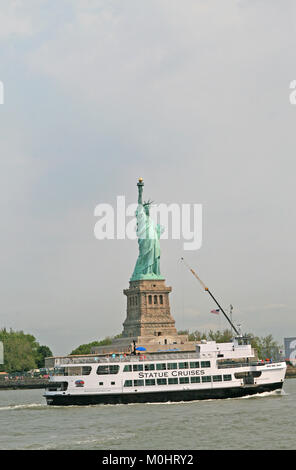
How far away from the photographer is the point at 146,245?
462 ft

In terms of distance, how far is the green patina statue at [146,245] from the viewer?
5492 inches

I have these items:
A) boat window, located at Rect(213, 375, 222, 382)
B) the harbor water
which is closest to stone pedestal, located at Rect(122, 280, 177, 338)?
boat window, located at Rect(213, 375, 222, 382)

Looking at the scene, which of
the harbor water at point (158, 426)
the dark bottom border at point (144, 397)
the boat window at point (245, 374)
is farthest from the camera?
the boat window at point (245, 374)

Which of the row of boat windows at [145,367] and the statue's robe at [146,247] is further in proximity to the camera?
the statue's robe at [146,247]

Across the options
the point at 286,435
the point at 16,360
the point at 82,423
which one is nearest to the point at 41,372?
the point at 16,360

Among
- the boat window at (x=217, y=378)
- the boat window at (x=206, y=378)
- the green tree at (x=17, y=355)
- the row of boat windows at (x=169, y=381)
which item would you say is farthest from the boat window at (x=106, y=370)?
the green tree at (x=17, y=355)

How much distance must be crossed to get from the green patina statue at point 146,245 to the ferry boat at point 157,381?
6395 centimetres

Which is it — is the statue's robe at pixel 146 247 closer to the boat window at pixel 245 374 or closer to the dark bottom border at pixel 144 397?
A: the boat window at pixel 245 374

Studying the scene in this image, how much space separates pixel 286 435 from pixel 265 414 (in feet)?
36.1

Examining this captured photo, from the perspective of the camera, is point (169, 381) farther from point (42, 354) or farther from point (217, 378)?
point (42, 354)

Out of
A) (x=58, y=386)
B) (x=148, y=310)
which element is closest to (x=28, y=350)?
(x=148, y=310)

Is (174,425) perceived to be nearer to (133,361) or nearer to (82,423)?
(82,423)

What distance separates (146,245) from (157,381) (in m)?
67.6

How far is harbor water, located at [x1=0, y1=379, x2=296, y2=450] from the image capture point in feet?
154
